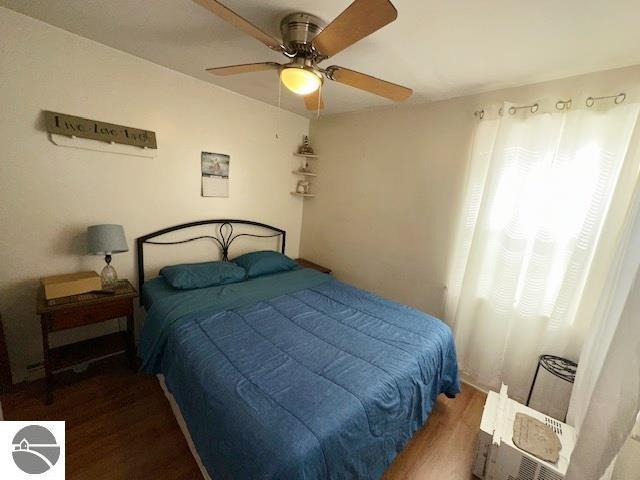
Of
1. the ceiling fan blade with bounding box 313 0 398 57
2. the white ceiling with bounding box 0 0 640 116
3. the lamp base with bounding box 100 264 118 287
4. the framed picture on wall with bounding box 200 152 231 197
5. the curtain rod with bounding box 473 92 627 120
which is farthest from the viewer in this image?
the framed picture on wall with bounding box 200 152 231 197

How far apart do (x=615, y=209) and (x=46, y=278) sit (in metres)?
3.75

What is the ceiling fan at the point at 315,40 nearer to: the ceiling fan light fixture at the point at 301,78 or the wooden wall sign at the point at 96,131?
the ceiling fan light fixture at the point at 301,78

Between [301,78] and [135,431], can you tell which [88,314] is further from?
[301,78]

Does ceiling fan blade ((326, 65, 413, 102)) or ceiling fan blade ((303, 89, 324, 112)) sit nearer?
ceiling fan blade ((326, 65, 413, 102))

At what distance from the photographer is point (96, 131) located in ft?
6.21

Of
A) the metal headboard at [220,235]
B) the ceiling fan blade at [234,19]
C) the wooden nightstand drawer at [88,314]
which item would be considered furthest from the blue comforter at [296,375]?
the ceiling fan blade at [234,19]

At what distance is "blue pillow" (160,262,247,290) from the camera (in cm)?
211

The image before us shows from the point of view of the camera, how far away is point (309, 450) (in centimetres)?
93

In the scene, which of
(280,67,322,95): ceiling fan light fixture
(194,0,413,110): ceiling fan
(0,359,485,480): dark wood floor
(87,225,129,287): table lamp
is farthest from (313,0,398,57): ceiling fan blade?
(0,359,485,480): dark wood floor

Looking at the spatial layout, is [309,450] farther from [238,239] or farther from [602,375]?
[238,239]

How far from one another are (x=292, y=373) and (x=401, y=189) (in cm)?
200

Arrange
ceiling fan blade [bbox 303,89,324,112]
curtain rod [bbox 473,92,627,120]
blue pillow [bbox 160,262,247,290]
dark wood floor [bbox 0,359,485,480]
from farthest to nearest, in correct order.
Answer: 1. blue pillow [bbox 160,262,247,290]
2. ceiling fan blade [bbox 303,89,324,112]
3. curtain rod [bbox 473,92,627,120]
4. dark wood floor [bbox 0,359,485,480]

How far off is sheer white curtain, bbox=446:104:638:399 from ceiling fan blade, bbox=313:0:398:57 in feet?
4.80

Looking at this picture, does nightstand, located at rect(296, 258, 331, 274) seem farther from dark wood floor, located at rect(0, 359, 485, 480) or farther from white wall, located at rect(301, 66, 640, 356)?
dark wood floor, located at rect(0, 359, 485, 480)
